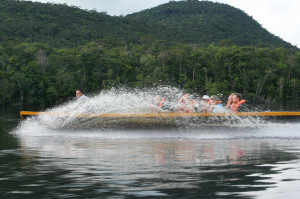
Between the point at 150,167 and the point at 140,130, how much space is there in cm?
590

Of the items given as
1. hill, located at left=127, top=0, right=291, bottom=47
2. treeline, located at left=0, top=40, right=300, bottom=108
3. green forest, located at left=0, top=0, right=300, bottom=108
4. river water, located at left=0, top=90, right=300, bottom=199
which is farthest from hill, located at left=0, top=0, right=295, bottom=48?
river water, located at left=0, top=90, right=300, bottom=199

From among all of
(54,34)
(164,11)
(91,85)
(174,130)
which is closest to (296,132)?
(174,130)

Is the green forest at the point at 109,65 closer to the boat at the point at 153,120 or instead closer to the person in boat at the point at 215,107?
the boat at the point at 153,120

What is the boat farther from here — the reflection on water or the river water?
the reflection on water

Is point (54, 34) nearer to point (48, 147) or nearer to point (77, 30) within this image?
point (77, 30)

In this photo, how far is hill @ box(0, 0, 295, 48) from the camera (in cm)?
10331

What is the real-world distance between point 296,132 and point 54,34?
103661mm

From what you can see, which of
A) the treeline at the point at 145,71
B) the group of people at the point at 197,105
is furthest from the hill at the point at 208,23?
the group of people at the point at 197,105

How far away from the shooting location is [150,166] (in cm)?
685

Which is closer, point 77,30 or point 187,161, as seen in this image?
point 187,161

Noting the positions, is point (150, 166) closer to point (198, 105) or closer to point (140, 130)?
point (140, 130)

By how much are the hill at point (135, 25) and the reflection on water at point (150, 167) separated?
7600 centimetres

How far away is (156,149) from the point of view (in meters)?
9.02

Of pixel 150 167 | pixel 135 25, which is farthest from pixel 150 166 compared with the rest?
pixel 135 25
